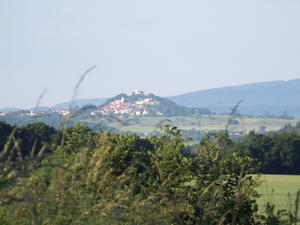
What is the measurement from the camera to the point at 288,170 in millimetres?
102375

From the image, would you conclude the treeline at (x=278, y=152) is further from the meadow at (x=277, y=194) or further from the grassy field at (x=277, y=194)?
the meadow at (x=277, y=194)

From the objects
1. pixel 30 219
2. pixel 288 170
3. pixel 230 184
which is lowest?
pixel 288 170

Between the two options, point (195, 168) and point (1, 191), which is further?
point (195, 168)

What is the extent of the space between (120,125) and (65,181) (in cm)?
59

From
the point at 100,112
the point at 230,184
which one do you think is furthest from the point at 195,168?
the point at 100,112

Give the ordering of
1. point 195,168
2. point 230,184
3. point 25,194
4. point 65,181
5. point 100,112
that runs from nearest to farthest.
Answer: point 25,194 < point 65,181 < point 100,112 < point 230,184 < point 195,168

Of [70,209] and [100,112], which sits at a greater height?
[100,112]

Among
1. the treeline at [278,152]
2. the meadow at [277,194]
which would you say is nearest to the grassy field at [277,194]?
the meadow at [277,194]

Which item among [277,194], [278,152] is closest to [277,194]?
[277,194]

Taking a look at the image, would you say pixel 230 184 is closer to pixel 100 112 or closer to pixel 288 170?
pixel 100 112

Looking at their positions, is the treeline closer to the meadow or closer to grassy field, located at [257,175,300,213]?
grassy field, located at [257,175,300,213]

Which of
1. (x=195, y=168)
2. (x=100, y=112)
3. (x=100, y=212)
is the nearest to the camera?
(x=100, y=212)

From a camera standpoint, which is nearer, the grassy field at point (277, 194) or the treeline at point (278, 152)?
the grassy field at point (277, 194)

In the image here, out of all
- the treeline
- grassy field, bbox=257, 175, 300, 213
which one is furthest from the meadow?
the treeline
